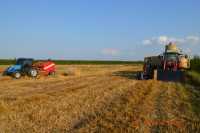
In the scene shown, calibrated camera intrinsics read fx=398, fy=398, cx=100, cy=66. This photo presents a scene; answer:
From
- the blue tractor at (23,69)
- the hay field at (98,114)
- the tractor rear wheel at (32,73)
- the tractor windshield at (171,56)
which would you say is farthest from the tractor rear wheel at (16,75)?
the hay field at (98,114)

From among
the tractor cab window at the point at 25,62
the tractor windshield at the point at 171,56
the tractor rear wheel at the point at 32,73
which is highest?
the tractor windshield at the point at 171,56

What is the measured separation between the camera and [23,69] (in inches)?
1021

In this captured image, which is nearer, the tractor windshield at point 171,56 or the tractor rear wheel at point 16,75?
the tractor windshield at point 171,56

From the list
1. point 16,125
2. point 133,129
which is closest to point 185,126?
point 133,129

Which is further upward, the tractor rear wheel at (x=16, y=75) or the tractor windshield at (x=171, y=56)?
the tractor windshield at (x=171, y=56)

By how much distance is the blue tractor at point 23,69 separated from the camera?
25.6m

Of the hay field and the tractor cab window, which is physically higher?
the tractor cab window

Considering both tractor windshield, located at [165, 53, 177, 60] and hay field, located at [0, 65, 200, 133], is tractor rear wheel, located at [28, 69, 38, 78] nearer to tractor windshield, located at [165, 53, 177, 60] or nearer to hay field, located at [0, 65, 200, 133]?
tractor windshield, located at [165, 53, 177, 60]

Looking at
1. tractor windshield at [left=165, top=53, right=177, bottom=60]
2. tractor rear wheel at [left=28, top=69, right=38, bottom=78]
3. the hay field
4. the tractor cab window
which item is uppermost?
tractor windshield at [left=165, top=53, right=177, bottom=60]

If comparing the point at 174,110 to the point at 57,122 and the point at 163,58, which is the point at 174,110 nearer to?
the point at 57,122

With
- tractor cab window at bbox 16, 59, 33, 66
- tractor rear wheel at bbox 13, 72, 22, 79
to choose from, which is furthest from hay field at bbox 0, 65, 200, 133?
tractor cab window at bbox 16, 59, 33, 66

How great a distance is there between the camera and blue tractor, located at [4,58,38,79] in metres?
25.6

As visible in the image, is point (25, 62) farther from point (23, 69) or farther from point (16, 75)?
point (16, 75)

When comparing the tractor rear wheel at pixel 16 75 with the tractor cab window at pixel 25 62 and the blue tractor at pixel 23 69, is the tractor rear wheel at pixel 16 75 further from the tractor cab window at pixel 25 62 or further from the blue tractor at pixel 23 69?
the tractor cab window at pixel 25 62
